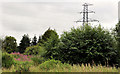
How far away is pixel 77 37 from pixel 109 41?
89.9 inches

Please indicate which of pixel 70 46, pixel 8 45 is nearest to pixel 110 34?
pixel 70 46

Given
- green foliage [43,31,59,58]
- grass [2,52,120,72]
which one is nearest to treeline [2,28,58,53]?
green foliage [43,31,59,58]

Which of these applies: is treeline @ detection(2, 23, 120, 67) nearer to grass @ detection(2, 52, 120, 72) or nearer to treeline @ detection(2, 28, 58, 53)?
grass @ detection(2, 52, 120, 72)

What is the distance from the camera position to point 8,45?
Result: 33781 millimetres

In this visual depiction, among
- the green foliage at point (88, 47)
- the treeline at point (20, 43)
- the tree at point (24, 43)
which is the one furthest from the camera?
the tree at point (24, 43)

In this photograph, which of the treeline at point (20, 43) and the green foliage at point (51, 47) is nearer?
the green foliage at point (51, 47)

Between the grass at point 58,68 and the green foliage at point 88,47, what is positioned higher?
the green foliage at point 88,47

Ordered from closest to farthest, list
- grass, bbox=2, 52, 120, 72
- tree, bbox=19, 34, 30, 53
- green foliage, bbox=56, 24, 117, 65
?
1. grass, bbox=2, 52, 120, 72
2. green foliage, bbox=56, 24, 117, 65
3. tree, bbox=19, 34, 30, 53

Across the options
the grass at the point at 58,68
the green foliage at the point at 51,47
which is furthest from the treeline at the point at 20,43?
the grass at the point at 58,68

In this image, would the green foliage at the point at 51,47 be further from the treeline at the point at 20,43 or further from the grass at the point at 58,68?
the treeline at the point at 20,43

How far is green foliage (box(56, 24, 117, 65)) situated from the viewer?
11266 millimetres

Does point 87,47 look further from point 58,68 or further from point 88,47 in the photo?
point 58,68

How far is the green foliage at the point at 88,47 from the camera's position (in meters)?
11.3

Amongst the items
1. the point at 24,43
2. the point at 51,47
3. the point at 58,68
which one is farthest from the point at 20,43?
the point at 58,68
